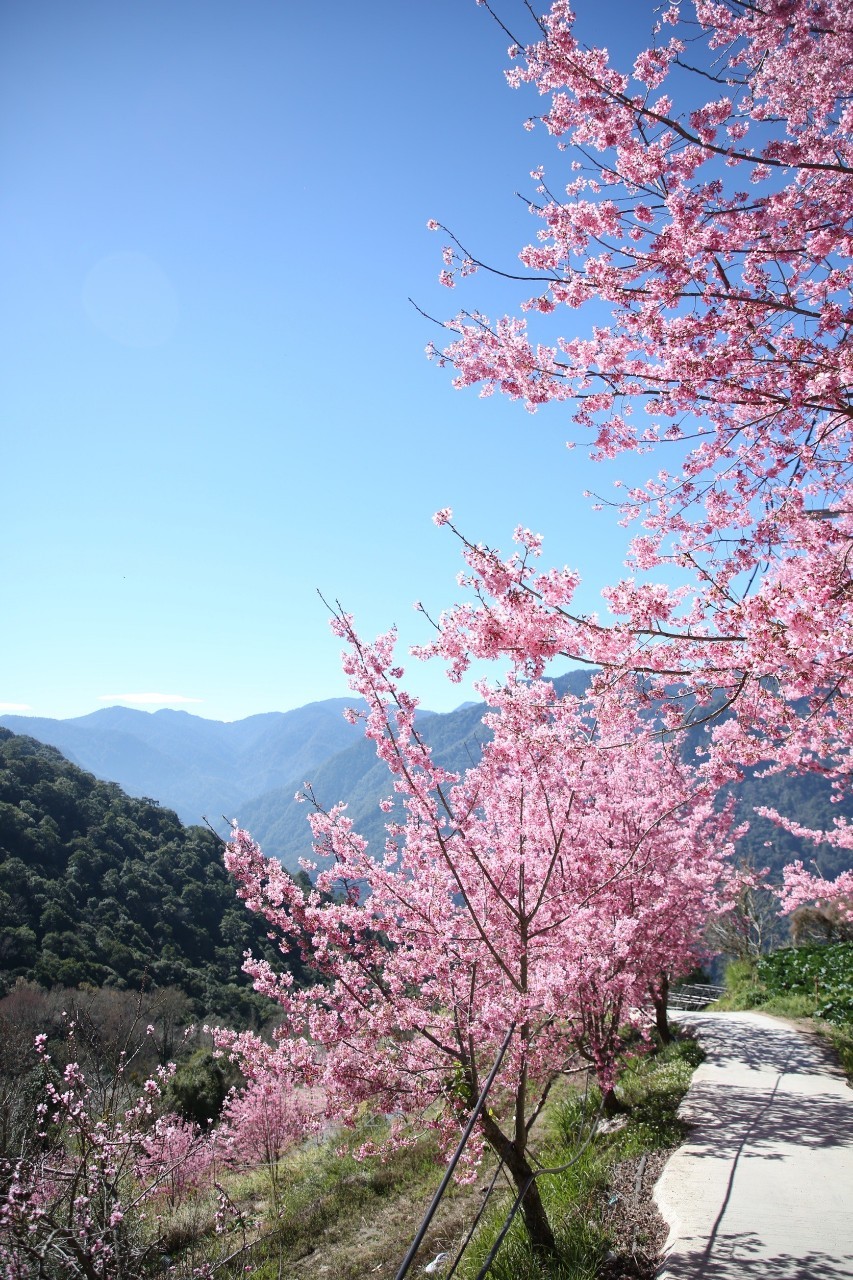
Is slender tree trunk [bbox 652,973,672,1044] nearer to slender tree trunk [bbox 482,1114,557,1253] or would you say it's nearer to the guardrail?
slender tree trunk [bbox 482,1114,557,1253]

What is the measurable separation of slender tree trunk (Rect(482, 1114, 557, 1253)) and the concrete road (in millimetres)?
814

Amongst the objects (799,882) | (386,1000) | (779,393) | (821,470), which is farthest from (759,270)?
(799,882)

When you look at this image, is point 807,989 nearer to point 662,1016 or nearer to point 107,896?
point 662,1016

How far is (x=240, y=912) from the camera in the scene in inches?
1594

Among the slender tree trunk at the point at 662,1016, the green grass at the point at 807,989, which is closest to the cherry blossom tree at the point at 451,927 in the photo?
the slender tree trunk at the point at 662,1016

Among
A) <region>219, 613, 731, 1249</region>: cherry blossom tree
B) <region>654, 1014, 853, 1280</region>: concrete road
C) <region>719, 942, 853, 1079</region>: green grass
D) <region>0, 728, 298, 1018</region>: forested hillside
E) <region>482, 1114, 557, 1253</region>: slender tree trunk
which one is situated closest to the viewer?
<region>654, 1014, 853, 1280</region>: concrete road

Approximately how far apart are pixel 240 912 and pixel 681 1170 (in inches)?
1573

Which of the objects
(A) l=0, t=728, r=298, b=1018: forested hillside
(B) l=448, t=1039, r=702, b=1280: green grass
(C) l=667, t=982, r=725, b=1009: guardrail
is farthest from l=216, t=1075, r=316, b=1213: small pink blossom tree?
(A) l=0, t=728, r=298, b=1018: forested hillside

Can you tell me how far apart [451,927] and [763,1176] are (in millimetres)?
3656

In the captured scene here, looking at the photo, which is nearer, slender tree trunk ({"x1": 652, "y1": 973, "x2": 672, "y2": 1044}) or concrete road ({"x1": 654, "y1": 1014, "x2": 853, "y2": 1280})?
concrete road ({"x1": 654, "y1": 1014, "x2": 853, "y2": 1280})

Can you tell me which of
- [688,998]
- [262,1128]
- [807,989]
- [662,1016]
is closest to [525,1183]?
[662,1016]

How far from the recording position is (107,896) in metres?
35.8

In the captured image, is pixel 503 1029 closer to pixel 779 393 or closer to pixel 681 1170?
pixel 681 1170

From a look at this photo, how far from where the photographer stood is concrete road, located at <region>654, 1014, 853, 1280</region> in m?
4.08
